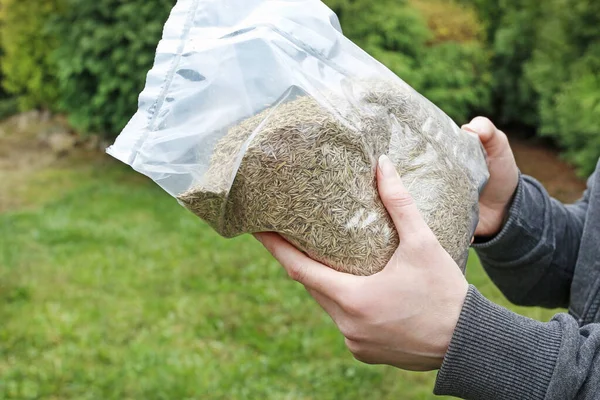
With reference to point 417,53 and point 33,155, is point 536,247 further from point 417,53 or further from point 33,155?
point 33,155

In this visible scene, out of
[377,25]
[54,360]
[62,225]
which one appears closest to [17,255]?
[62,225]

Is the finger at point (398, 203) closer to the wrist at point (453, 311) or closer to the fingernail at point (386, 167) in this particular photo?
the fingernail at point (386, 167)

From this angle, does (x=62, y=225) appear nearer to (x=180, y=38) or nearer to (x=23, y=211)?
(x=23, y=211)

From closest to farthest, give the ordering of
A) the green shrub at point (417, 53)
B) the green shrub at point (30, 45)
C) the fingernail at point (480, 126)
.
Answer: the fingernail at point (480, 126) < the green shrub at point (417, 53) < the green shrub at point (30, 45)

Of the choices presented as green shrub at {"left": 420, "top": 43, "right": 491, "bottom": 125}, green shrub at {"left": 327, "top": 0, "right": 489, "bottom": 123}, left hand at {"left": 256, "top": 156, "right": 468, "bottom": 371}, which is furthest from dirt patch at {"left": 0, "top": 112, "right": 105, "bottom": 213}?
left hand at {"left": 256, "top": 156, "right": 468, "bottom": 371}

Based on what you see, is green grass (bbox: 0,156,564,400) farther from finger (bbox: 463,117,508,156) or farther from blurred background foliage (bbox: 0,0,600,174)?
finger (bbox: 463,117,508,156)

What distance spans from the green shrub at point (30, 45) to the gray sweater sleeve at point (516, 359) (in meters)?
7.17

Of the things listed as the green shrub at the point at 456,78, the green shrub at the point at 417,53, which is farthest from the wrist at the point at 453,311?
the green shrub at the point at 456,78

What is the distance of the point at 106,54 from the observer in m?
5.93

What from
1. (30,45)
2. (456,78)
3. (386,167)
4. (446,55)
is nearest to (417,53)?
(446,55)

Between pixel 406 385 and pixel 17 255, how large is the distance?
9.51ft

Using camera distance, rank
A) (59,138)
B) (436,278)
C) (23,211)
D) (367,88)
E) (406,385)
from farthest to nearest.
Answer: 1. (59,138)
2. (23,211)
3. (406,385)
4. (367,88)
5. (436,278)

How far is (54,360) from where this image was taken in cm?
325

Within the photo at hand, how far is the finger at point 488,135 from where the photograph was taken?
149cm
